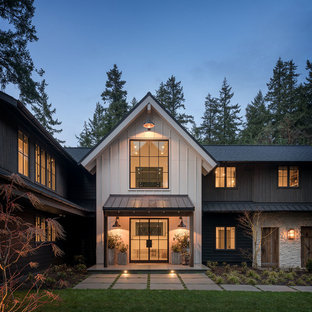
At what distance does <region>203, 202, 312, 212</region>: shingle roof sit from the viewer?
521 inches

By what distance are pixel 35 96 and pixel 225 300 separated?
51.9 ft

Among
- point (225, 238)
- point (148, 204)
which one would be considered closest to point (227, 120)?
point (225, 238)

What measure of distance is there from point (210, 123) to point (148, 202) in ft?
92.9

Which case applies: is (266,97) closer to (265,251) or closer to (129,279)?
(265,251)

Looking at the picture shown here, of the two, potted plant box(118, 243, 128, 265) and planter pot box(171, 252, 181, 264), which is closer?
potted plant box(118, 243, 128, 265)

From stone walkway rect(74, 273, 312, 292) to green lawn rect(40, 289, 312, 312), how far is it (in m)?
0.65

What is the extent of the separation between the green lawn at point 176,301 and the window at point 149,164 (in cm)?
553

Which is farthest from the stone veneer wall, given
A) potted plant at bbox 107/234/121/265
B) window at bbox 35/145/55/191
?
window at bbox 35/145/55/191

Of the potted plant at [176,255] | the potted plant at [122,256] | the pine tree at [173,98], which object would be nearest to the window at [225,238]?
the potted plant at [176,255]

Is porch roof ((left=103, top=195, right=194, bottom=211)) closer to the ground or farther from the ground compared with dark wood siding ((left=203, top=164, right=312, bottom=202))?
closer to the ground

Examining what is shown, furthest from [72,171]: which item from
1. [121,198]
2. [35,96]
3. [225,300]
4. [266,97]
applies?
[266,97]

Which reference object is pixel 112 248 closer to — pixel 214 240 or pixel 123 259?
pixel 123 259

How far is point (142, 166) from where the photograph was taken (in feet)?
43.2

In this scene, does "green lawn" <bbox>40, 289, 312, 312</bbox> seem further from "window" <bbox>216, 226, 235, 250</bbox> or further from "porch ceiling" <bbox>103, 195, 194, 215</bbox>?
"window" <bbox>216, 226, 235, 250</bbox>
